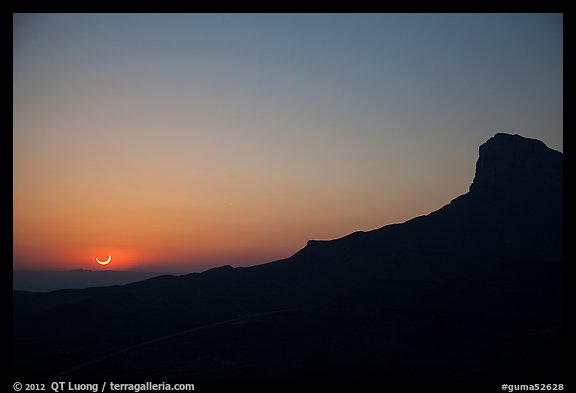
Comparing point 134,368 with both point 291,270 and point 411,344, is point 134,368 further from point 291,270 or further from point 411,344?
point 291,270

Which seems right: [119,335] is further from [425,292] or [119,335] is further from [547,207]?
[547,207]

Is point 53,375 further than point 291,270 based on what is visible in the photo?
No

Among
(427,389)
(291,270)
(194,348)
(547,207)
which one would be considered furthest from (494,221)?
(427,389)

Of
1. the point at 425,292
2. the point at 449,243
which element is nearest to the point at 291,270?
the point at 449,243

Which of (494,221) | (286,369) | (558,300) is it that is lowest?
(286,369)
